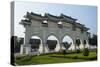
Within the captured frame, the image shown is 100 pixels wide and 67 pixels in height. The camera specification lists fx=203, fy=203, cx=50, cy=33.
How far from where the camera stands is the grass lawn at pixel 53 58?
2.28 meters

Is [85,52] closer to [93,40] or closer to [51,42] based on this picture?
[93,40]

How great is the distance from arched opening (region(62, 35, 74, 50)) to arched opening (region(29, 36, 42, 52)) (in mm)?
315

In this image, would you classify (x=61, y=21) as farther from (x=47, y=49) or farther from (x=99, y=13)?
(x=99, y=13)

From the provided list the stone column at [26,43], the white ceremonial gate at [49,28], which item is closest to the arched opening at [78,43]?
the white ceremonial gate at [49,28]

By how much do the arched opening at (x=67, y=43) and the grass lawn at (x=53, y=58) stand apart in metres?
0.10

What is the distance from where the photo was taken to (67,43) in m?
2.51

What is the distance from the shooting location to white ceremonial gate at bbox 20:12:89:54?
230 cm

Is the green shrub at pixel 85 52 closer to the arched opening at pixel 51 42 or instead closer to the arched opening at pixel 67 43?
the arched opening at pixel 67 43

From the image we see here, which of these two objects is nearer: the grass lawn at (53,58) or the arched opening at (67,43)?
the grass lawn at (53,58)

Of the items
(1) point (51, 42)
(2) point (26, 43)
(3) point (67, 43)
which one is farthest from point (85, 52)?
(2) point (26, 43)

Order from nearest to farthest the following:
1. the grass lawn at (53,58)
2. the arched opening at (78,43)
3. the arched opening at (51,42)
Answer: the grass lawn at (53,58)
the arched opening at (51,42)
the arched opening at (78,43)

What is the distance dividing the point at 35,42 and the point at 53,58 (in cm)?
30

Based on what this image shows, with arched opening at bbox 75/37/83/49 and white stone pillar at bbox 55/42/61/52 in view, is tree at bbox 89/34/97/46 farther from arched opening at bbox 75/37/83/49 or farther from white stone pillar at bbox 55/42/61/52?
white stone pillar at bbox 55/42/61/52
